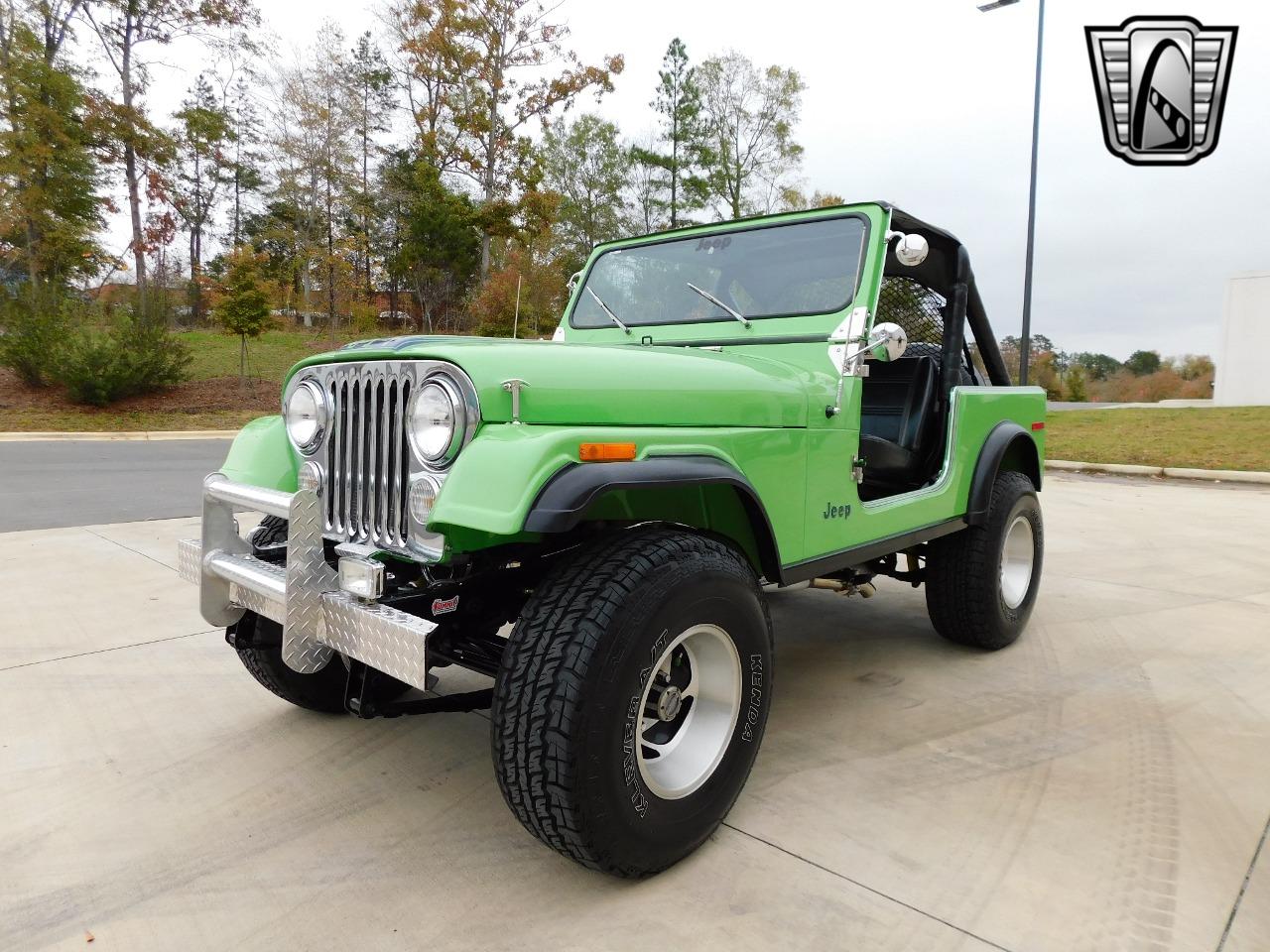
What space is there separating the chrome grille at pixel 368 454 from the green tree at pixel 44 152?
18501 millimetres

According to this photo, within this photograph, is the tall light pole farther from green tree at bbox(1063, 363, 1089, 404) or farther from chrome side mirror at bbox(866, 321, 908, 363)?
green tree at bbox(1063, 363, 1089, 404)

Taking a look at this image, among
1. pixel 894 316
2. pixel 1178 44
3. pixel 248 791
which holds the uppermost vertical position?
pixel 1178 44

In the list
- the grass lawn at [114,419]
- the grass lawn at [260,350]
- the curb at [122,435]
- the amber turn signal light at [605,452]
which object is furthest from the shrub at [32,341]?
the amber turn signal light at [605,452]

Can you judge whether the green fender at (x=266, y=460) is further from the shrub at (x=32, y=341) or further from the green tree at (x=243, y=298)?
the green tree at (x=243, y=298)

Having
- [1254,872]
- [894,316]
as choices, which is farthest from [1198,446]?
[1254,872]

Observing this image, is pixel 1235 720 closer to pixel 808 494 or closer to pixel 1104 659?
pixel 1104 659

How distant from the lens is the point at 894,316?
3.73m

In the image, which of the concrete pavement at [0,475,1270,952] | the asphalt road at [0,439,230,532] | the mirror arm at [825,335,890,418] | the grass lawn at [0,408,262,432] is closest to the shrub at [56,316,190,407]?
the grass lawn at [0,408,262,432]

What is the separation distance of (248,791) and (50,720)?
1.02 m

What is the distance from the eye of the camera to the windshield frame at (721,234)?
3010mm

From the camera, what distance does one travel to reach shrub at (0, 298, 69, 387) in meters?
15.6

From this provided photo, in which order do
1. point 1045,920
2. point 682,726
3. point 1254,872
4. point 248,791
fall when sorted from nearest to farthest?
1. point 1045,920
2. point 1254,872
3. point 682,726
4. point 248,791

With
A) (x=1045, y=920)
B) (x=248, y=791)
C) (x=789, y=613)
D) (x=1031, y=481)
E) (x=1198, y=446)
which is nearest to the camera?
Answer: (x=1045, y=920)

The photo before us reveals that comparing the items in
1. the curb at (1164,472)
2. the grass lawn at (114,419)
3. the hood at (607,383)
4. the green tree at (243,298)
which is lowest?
the curb at (1164,472)
